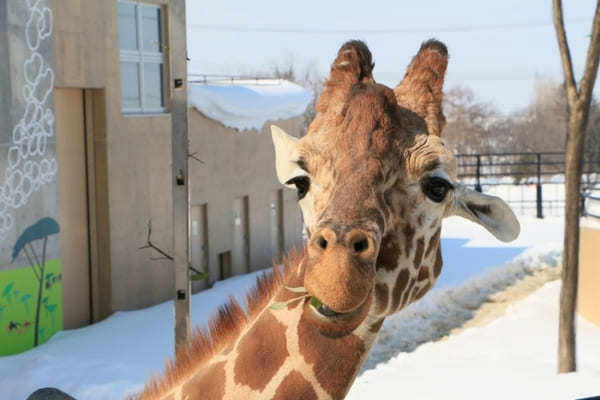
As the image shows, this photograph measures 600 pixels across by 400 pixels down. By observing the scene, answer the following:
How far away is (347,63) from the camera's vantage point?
8.31 feet

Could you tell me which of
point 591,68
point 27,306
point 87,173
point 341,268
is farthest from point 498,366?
point 341,268

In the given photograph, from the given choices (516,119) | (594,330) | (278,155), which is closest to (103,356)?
(594,330)

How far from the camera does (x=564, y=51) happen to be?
8.87 meters

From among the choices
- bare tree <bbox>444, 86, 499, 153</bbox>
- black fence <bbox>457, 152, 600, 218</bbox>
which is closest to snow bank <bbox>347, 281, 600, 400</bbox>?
black fence <bbox>457, 152, 600, 218</bbox>

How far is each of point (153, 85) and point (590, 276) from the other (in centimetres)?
671

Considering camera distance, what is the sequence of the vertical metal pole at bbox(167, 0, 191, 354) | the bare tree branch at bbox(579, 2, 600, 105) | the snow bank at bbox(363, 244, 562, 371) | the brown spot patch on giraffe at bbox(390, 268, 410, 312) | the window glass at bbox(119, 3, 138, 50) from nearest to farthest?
1. the brown spot patch on giraffe at bbox(390, 268, 410, 312)
2. the vertical metal pole at bbox(167, 0, 191, 354)
3. the bare tree branch at bbox(579, 2, 600, 105)
4. the snow bank at bbox(363, 244, 562, 371)
5. the window glass at bbox(119, 3, 138, 50)

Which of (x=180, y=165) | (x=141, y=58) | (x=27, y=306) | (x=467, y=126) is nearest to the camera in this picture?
(x=180, y=165)

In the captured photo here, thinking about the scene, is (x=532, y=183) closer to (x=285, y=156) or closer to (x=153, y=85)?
(x=153, y=85)

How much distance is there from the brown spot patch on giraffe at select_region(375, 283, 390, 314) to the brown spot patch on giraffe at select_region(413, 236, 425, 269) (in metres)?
0.14

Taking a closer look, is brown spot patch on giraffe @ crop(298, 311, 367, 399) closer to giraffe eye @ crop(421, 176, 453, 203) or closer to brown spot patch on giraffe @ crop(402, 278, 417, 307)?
brown spot patch on giraffe @ crop(402, 278, 417, 307)

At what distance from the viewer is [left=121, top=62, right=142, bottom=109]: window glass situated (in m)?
12.8

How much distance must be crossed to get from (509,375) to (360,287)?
690 cm

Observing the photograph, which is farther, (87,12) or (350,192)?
(87,12)

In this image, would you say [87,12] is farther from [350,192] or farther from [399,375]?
[350,192]
